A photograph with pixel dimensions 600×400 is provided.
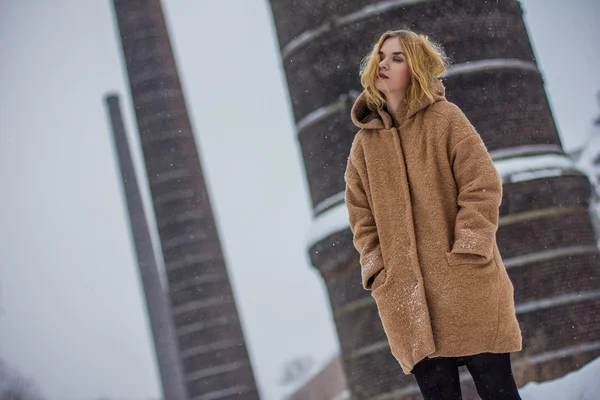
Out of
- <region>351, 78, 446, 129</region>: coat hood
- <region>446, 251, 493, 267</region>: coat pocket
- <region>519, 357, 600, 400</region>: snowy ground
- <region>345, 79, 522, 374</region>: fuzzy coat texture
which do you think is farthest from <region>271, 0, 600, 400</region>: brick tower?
<region>446, 251, 493, 267</region>: coat pocket

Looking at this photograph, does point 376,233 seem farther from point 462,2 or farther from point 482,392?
point 462,2

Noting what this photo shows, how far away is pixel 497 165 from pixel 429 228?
124 inches

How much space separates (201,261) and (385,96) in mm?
11465

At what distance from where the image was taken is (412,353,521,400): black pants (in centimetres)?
256

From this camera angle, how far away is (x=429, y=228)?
263 centimetres

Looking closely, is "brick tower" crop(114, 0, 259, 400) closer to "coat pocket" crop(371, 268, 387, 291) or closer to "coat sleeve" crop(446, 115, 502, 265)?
"coat pocket" crop(371, 268, 387, 291)

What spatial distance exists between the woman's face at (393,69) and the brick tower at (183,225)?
11.4 metres

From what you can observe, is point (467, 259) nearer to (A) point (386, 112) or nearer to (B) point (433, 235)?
(B) point (433, 235)

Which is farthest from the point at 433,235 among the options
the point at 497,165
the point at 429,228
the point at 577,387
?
the point at 497,165

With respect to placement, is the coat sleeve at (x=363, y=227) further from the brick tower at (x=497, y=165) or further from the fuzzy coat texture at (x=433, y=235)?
the brick tower at (x=497, y=165)

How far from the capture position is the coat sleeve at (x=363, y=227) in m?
2.71

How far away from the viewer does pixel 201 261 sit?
14086mm

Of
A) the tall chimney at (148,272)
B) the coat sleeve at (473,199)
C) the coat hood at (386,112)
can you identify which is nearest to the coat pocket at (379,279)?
the coat sleeve at (473,199)

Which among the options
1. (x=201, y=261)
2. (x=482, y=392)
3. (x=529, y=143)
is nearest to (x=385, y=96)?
(x=482, y=392)
